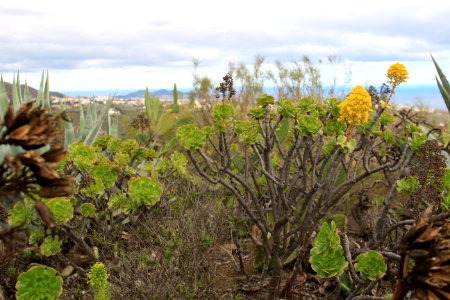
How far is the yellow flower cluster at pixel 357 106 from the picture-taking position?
2471 mm

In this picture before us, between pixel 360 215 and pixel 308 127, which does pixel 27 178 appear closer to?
pixel 308 127

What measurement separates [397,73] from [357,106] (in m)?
0.41

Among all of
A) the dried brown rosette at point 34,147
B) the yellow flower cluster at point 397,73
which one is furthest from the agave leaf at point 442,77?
the dried brown rosette at point 34,147

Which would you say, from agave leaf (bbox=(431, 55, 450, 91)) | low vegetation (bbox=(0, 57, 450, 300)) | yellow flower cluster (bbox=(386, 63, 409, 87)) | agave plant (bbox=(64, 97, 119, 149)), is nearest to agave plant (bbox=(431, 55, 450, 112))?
agave leaf (bbox=(431, 55, 450, 91))

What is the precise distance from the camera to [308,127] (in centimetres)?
250

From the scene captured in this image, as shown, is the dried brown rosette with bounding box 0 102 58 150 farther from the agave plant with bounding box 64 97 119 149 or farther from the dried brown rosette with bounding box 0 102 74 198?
the agave plant with bounding box 64 97 119 149

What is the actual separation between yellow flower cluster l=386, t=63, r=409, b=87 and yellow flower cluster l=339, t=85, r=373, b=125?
0.31m

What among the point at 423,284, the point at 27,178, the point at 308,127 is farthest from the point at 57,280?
the point at 423,284

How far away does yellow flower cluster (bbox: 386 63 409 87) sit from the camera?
2.71m

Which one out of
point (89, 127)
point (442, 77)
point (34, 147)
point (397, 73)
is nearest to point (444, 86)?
point (442, 77)

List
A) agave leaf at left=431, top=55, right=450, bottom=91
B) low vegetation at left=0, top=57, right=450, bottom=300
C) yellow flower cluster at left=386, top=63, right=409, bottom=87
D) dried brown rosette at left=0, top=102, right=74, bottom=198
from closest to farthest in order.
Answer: dried brown rosette at left=0, top=102, right=74, bottom=198, low vegetation at left=0, top=57, right=450, bottom=300, yellow flower cluster at left=386, top=63, right=409, bottom=87, agave leaf at left=431, top=55, right=450, bottom=91

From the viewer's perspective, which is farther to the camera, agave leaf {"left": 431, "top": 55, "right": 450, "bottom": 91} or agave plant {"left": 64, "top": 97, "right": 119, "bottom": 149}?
agave leaf {"left": 431, "top": 55, "right": 450, "bottom": 91}

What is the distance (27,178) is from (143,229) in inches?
89.5

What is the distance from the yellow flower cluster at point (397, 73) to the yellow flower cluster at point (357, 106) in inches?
12.4
